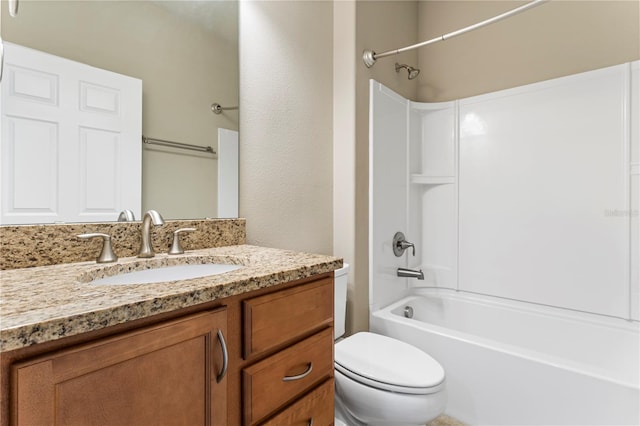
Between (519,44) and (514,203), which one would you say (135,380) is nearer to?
(514,203)

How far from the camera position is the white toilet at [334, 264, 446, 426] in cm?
119

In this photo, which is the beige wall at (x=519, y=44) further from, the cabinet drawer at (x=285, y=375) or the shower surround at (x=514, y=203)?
the cabinet drawer at (x=285, y=375)

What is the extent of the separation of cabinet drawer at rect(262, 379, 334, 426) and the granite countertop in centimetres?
34

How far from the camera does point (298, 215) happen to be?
5.45ft

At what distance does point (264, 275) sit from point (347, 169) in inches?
45.6

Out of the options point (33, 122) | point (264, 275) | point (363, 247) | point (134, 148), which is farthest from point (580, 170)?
point (33, 122)

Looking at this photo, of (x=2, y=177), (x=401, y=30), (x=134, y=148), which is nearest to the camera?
(x=2, y=177)

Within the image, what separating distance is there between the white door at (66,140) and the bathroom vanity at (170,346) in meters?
0.19

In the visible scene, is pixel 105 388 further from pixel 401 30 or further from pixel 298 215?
pixel 401 30

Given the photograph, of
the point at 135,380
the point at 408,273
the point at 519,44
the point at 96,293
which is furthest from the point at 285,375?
the point at 519,44

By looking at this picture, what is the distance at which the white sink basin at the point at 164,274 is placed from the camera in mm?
897

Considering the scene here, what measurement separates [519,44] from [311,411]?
8.07 ft

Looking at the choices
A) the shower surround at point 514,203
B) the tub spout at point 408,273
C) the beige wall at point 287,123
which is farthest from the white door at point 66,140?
the tub spout at point 408,273

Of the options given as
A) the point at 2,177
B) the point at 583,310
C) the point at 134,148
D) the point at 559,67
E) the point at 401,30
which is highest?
the point at 401,30
